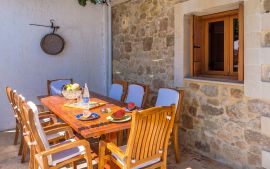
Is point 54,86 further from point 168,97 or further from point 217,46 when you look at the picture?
point 217,46

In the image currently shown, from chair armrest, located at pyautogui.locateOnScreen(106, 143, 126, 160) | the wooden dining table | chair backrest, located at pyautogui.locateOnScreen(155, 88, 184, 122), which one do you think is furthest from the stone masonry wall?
chair armrest, located at pyautogui.locateOnScreen(106, 143, 126, 160)

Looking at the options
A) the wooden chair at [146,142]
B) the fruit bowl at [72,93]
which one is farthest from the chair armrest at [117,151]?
the fruit bowl at [72,93]

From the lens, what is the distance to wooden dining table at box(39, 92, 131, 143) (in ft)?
6.64

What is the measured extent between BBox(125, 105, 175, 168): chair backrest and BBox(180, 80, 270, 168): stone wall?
42.0 inches

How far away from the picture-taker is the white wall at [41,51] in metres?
4.16

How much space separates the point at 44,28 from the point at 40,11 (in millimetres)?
307

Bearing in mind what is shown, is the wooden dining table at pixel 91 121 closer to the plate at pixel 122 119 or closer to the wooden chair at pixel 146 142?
the plate at pixel 122 119

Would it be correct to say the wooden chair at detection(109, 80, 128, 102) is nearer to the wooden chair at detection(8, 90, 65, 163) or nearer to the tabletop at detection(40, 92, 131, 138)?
the tabletop at detection(40, 92, 131, 138)

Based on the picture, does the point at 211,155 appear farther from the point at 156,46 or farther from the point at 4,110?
the point at 4,110

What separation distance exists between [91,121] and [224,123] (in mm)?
1583

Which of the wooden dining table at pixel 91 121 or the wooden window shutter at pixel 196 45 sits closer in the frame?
the wooden dining table at pixel 91 121

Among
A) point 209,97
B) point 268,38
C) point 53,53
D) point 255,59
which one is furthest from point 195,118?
point 53,53

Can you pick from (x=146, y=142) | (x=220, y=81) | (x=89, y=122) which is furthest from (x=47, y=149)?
(x=220, y=81)

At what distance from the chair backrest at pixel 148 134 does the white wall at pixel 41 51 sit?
315 cm
